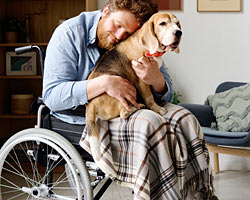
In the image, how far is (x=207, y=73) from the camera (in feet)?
13.2

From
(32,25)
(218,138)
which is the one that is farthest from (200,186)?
(32,25)

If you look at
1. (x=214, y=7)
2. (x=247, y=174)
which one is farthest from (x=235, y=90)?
(x=214, y=7)

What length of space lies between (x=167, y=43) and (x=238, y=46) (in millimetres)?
2524

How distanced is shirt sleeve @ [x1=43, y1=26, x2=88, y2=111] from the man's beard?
81mm

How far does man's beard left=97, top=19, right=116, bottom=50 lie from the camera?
1783mm

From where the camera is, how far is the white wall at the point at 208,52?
3.94 meters

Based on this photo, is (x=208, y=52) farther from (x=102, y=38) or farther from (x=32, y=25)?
(x=102, y=38)

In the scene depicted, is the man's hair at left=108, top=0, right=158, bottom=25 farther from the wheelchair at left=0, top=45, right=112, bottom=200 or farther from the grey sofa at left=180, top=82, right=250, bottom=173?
the grey sofa at left=180, top=82, right=250, bottom=173

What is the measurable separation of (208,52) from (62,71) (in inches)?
98.4

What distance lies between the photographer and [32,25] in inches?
143

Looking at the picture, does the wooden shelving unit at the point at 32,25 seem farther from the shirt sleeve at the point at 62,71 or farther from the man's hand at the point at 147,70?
the man's hand at the point at 147,70

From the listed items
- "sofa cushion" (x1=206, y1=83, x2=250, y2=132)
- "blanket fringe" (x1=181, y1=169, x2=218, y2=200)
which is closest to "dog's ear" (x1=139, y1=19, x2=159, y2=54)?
"blanket fringe" (x1=181, y1=169, x2=218, y2=200)

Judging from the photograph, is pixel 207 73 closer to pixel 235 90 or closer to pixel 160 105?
pixel 235 90

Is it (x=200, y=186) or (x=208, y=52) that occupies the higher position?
(x=208, y=52)
